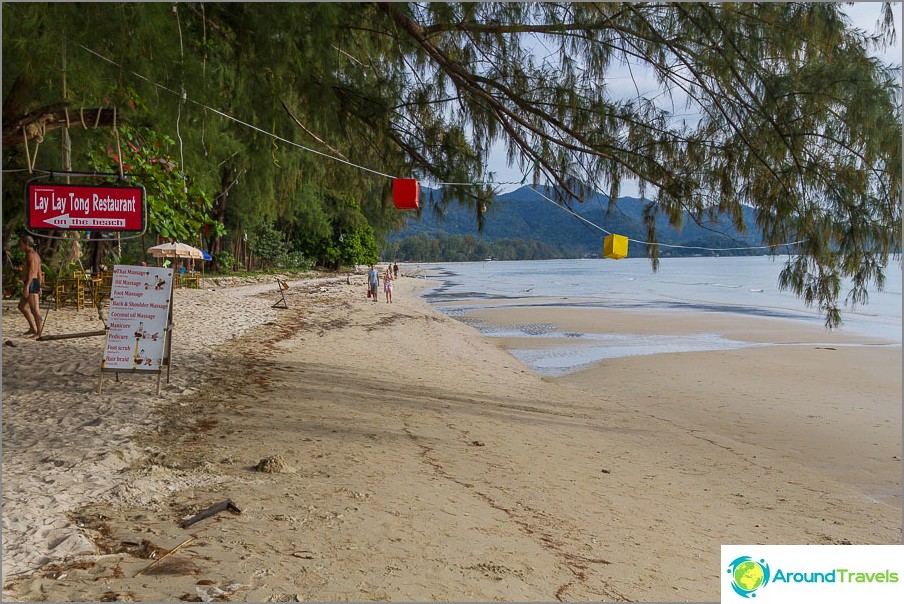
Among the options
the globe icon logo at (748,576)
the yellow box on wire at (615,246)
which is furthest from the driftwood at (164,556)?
the yellow box on wire at (615,246)

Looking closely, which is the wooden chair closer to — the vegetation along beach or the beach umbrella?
the vegetation along beach

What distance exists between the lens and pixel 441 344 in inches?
559

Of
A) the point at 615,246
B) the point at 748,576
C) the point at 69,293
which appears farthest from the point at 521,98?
the point at 69,293

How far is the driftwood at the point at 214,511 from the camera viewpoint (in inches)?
142

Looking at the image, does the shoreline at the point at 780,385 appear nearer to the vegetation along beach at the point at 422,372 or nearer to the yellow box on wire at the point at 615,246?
the vegetation along beach at the point at 422,372

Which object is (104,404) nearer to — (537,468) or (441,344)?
(537,468)

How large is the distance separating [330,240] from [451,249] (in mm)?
80419

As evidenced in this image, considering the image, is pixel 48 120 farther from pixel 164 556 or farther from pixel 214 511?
pixel 164 556

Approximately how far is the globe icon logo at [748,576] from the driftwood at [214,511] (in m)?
2.55

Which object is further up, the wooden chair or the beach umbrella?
the beach umbrella

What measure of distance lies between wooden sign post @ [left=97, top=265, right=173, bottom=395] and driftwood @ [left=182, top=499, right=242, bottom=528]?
10.4 ft

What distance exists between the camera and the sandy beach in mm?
3221

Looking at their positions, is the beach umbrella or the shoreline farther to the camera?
the beach umbrella

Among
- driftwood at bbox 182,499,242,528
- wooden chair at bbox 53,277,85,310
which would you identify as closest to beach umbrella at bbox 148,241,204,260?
wooden chair at bbox 53,277,85,310
